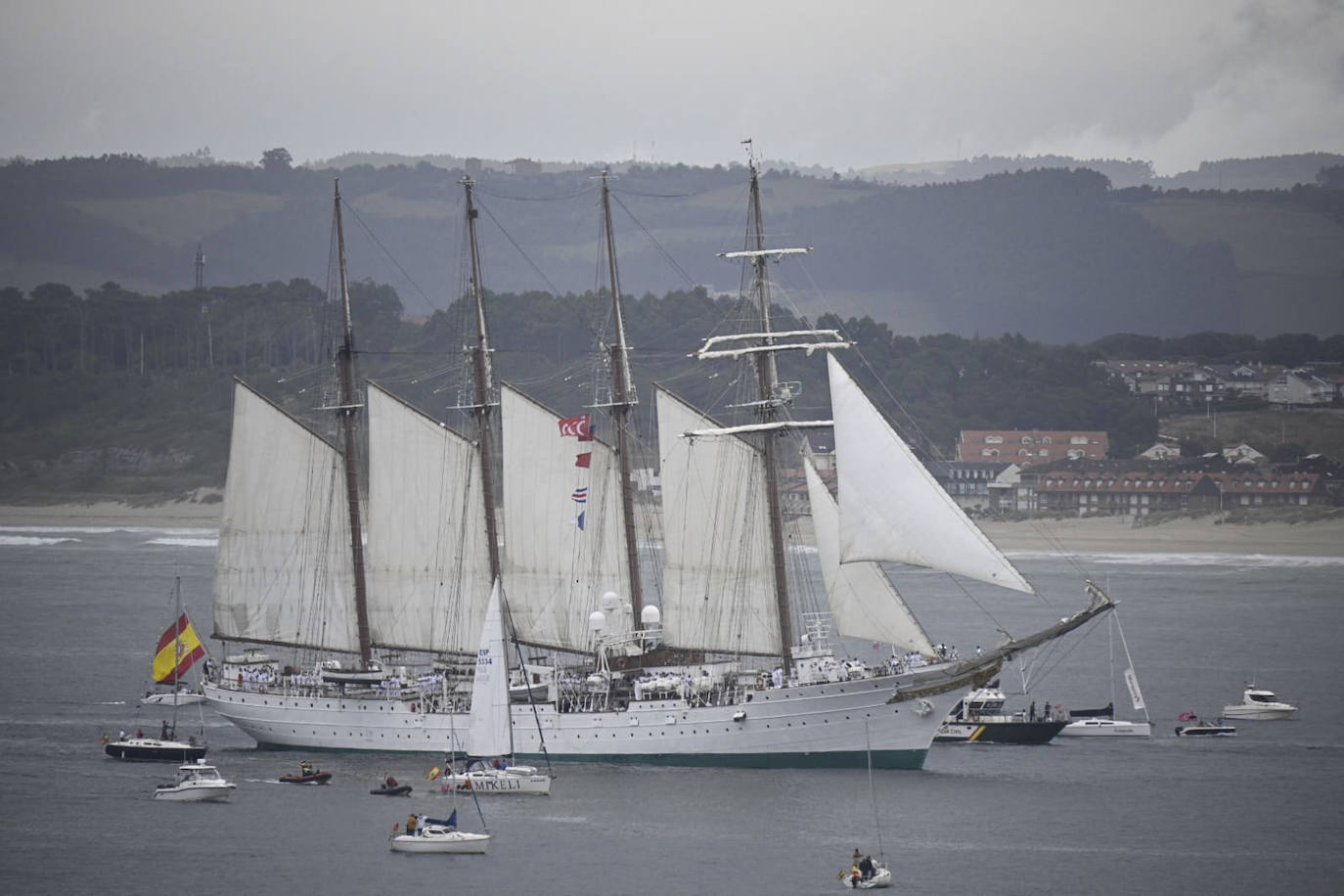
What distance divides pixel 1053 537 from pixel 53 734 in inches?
4616

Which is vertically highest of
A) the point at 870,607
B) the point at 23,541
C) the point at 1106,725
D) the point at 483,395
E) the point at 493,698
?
the point at 23,541

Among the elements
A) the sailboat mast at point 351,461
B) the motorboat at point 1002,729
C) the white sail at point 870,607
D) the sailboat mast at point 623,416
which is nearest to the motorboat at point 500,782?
the sailboat mast at point 623,416

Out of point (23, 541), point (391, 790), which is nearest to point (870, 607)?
point (391, 790)

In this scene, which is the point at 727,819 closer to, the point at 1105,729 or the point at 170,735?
the point at 1105,729

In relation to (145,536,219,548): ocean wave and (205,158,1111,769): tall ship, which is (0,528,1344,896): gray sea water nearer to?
(205,158,1111,769): tall ship

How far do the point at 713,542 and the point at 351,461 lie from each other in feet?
46.6

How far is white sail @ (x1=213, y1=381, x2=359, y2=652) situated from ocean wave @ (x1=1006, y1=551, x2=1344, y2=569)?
104636 mm

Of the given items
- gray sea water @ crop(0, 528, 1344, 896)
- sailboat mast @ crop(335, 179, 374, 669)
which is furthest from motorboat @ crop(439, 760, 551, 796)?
sailboat mast @ crop(335, 179, 374, 669)

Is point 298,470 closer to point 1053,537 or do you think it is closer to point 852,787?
point 852,787

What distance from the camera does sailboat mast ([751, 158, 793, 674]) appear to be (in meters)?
68.7

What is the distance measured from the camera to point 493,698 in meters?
65.6

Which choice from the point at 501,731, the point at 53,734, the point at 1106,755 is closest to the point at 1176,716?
the point at 1106,755

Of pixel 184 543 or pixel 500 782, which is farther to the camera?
pixel 184 543

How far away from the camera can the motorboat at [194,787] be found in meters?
63.9
